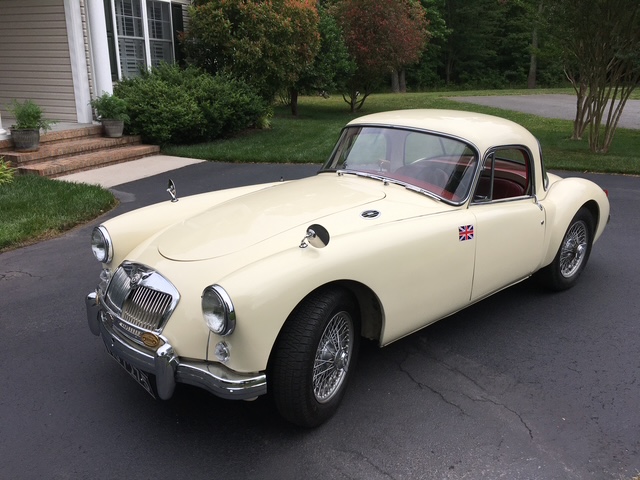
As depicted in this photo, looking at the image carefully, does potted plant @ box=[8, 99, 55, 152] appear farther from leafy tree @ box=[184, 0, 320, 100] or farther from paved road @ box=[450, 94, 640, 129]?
paved road @ box=[450, 94, 640, 129]

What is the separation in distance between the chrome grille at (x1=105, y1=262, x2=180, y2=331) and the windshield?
1.80 meters

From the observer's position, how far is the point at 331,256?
288 centimetres

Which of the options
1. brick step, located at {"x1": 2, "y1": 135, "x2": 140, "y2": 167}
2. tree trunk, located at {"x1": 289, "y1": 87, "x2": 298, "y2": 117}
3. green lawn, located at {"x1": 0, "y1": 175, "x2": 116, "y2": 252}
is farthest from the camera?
tree trunk, located at {"x1": 289, "y1": 87, "x2": 298, "y2": 117}

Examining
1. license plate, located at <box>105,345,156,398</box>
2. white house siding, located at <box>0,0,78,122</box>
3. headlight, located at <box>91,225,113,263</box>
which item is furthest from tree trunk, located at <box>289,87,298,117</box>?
license plate, located at <box>105,345,156,398</box>

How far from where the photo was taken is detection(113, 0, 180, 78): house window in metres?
12.6

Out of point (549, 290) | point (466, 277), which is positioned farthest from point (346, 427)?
point (549, 290)

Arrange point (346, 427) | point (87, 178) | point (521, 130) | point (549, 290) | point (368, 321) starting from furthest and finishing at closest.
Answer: point (87, 178) < point (549, 290) < point (521, 130) < point (368, 321) < point (346, 427)

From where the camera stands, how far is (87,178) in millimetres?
9234

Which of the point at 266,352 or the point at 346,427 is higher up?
the point at 266,352

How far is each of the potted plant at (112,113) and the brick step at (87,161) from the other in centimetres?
41

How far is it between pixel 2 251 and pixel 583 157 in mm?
10028

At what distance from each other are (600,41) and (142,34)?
9731 millimetres

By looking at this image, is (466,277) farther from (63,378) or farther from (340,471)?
(63,378)

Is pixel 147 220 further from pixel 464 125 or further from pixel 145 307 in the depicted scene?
pixel 464 125
